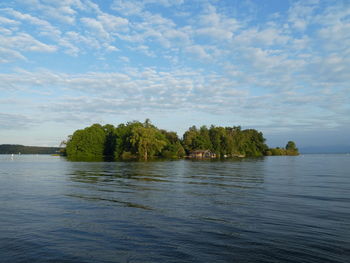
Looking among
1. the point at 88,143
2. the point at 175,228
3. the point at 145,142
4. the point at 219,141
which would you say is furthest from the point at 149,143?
the point at 175,228

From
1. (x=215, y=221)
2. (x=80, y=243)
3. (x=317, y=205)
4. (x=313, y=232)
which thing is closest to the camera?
(x=80, y=243)

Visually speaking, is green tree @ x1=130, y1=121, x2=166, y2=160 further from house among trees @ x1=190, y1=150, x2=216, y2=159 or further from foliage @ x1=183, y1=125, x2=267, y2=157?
foliage @ x1=183, y1=125, x2=267, y2=157

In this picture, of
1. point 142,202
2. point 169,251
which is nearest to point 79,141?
point 142,202

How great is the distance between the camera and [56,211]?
15.2 meters

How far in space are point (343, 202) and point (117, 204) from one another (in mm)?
14517

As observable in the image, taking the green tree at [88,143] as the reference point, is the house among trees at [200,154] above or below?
below

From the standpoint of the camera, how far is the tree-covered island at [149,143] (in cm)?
11306

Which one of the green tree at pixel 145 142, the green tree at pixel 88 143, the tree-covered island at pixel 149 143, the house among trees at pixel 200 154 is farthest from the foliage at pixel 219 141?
the green tree at pixel 88 143

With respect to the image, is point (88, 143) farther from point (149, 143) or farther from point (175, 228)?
point (175, 228)

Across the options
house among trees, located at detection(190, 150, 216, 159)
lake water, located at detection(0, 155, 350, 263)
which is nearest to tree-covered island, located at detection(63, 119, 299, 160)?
house among trees, located at detection(190, 150, 216, 159)

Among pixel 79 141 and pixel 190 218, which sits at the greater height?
pixel 79 141

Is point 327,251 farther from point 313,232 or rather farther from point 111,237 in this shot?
point 111,237

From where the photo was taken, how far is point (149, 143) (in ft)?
363

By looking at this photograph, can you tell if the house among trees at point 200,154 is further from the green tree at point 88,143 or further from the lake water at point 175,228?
the lake water at point 175,228
